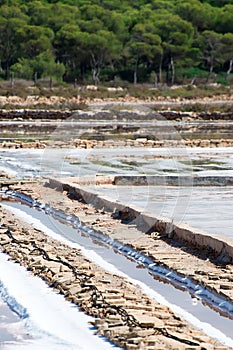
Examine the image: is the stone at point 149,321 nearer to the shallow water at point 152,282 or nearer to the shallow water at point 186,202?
the shallow water at point 152,282

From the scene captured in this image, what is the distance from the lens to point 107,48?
61.5 metres

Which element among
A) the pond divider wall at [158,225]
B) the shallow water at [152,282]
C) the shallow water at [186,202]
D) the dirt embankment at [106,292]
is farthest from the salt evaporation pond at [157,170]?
the dirt embankment at [106,292]

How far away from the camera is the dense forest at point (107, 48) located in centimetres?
6178

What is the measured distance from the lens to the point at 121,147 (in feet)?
81.0

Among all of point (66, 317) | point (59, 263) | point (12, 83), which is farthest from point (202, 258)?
point (12, 83)

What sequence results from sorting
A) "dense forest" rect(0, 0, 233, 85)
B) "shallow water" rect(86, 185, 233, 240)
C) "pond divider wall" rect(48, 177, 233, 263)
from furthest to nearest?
1. "dense forest" rect(0, 0, 233, 85)
2. "shallow water" rect(86, 185, 233, 240)
3. "pond divider wall" rect(48, 177, 233, 263)

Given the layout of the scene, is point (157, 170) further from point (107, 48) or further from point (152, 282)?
point (107, 48)

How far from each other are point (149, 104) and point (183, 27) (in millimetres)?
19551

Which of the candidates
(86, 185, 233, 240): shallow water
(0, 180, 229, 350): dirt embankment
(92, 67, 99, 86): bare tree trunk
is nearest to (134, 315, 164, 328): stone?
(0, 180, 229, 350): dirt embankment

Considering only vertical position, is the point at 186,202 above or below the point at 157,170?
above

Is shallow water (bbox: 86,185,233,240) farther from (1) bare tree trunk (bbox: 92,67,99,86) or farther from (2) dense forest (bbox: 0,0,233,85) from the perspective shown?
(2) dense forest (bbox: 0,0,233,85)

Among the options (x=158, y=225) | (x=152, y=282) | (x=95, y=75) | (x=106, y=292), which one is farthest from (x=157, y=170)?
(x=95, y=75)

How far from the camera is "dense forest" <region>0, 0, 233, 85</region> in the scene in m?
61.8

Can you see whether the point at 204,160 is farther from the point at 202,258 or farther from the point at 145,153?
the point at 202,258
